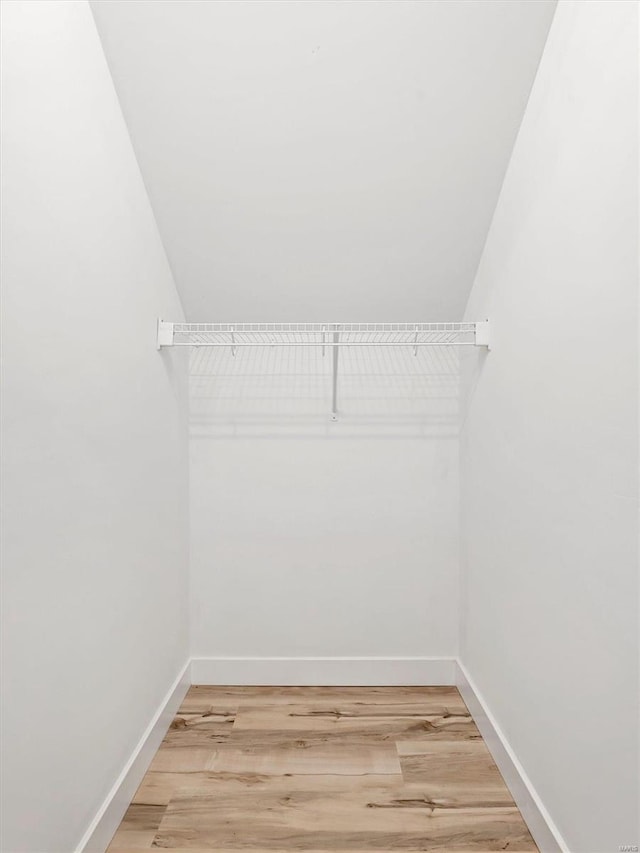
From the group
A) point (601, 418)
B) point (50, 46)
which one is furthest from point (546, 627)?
point (50, 46)

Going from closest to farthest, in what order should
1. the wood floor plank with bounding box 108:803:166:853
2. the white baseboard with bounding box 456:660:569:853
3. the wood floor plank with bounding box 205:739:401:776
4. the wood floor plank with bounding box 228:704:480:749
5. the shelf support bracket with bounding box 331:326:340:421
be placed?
the white baseboard with bounding box 456:660:569:853, the wood floor plank with bounding box 108:803:166:853, the wood floor plank with bounding box 205:739:401:776, the wood floor plank with bounding box 228:704:480:749, the shelf support bracket with bounding box 331:326:340:421

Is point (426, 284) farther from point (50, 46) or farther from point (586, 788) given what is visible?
point (586, 788)

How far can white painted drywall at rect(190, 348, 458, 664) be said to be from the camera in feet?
9.46

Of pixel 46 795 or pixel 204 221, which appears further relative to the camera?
pixel 204 221

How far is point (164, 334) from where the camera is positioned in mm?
2383

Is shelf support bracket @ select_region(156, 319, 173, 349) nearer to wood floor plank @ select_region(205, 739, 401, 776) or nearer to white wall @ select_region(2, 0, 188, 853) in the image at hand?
white wall @ select_region(2, 0, 188, 853)

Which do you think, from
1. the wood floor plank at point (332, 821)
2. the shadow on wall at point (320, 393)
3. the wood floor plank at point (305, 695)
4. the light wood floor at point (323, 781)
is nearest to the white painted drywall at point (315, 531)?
the shadow on wall at point (320, 393)

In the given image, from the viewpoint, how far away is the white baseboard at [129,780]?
64.5 inches

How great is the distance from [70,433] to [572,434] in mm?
1232

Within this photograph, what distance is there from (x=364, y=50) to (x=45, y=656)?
1.83 metres

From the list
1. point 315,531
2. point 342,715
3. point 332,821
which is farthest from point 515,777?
point 315,531

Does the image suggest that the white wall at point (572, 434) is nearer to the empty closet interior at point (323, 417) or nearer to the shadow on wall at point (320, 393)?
the empty closet interior at point (323, 417)

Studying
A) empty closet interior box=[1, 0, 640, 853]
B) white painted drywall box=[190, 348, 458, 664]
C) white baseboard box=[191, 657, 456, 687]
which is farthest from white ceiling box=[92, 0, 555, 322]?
white baseboard box=[191, 657, 456, 687]

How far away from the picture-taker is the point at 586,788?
144cm
